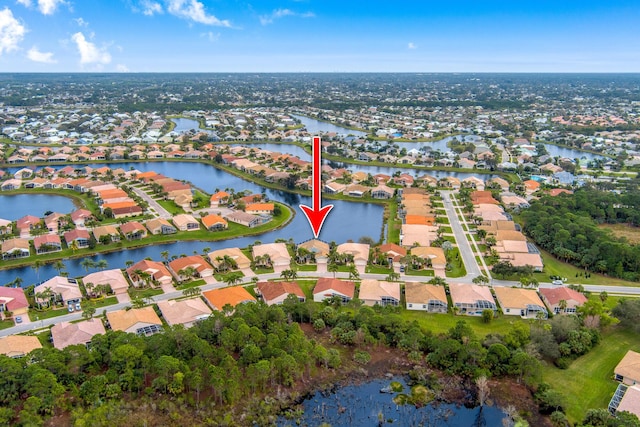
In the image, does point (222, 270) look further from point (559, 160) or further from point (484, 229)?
point (559, 160)

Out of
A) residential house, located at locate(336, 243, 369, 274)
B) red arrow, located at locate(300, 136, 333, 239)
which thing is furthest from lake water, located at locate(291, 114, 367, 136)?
red arrow, located at locate(300, 136, 333, 239)

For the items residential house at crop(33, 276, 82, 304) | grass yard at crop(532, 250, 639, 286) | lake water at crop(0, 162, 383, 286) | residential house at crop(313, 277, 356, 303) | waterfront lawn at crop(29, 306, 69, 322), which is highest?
residential house at crop(33, 276, 82, 304)

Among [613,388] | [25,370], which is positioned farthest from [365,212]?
[25,370]

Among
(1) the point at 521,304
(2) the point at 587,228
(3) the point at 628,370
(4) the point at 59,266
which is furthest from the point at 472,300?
(4) the point at 59,266

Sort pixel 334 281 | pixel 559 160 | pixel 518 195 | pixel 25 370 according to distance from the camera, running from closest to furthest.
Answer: pixel 25 370 < pixel 334 281 < pixel 518 195 < pixel 559 160

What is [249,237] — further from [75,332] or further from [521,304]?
[521,304]

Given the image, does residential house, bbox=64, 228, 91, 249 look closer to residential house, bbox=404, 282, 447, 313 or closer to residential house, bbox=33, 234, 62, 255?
residential house, bbox=33, 234, 62, 255

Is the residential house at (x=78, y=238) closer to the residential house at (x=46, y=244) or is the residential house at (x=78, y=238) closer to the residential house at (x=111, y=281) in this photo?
the residential house at (x=46, y=244)
